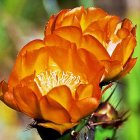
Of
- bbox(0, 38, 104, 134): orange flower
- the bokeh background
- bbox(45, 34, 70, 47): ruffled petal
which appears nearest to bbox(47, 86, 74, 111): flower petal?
bbox(0, 38, 104, 134): orange flower

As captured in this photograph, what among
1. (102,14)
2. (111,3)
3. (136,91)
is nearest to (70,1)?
(111,3)

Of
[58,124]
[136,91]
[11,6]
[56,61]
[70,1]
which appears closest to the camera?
[58,124]

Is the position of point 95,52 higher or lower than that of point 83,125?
higher

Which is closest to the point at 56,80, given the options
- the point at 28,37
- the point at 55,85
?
the point at 55,85

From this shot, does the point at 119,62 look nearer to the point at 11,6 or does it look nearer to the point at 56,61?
the point at 56,61

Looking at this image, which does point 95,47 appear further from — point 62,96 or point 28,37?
point 28,37

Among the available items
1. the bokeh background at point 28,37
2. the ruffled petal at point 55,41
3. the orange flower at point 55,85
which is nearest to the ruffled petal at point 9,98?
the orange flower at point 55,85

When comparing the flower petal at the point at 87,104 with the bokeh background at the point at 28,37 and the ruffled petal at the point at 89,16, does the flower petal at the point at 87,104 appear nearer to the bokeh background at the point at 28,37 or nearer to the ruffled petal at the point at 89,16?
the ruffled petal at the point at 89,16
